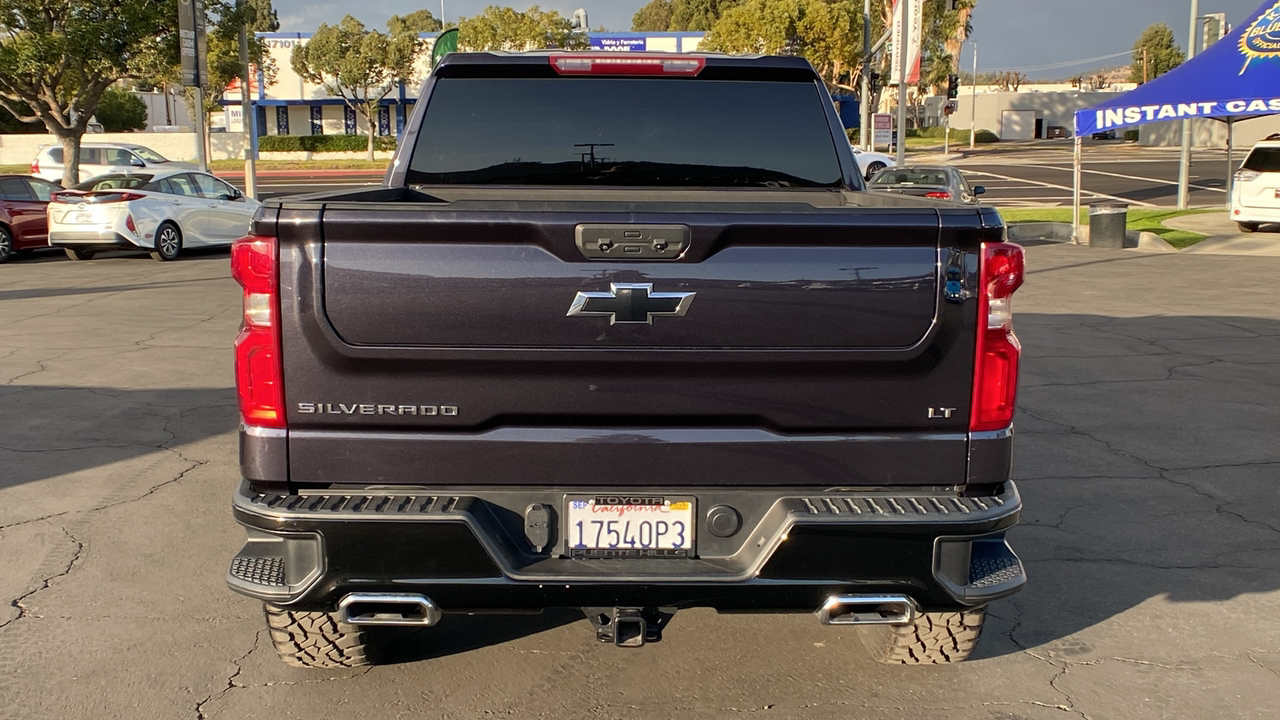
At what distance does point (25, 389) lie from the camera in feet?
28.5

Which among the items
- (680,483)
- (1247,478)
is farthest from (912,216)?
(1247,478)

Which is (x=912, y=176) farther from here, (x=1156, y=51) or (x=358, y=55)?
(x=1156, y=51)

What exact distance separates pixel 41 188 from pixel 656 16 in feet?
339

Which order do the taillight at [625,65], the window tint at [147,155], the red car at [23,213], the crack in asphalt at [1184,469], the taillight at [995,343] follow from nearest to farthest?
1. the taillight at [995,343]
2. the taillight at [625,65]
3. the crack in asphalt at [1184,469]
4. the red car at [23,213]
5. the window tint at [147,155]

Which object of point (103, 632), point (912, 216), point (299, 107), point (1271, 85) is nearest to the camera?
point (912, 216)

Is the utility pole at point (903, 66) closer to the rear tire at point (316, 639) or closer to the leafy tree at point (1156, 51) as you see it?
the rear tire at point (316, 639)

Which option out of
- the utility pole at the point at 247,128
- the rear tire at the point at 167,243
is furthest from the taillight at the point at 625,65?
the utility pole at the point at 247,128

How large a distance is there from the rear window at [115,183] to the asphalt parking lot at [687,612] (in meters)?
9.49

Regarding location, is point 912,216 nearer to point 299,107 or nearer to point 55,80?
point 55,80

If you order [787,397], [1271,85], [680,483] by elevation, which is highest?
[1271,85]

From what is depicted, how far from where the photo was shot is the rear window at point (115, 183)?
58.5 feet

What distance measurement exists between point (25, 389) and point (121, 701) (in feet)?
18.8

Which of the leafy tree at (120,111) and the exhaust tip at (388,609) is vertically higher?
the leafy tree at (120,111)

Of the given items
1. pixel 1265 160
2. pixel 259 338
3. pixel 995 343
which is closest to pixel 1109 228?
pixel 1265 160
